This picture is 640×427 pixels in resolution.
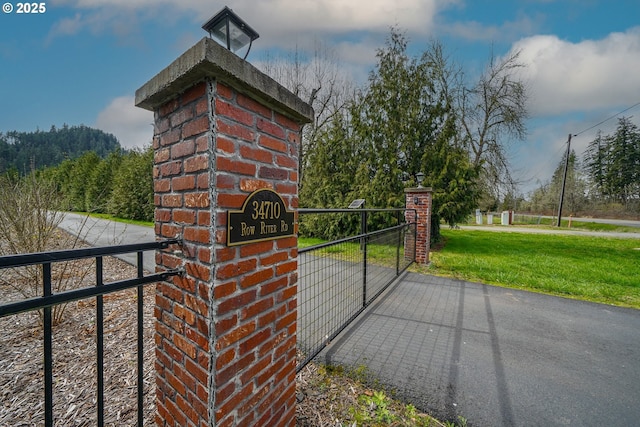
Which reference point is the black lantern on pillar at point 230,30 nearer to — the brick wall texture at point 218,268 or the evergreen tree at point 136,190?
the brick wall texture at point 218,268

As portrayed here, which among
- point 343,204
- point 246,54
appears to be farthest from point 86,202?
point 246,54

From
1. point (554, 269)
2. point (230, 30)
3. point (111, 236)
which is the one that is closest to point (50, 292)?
point (230, 30)

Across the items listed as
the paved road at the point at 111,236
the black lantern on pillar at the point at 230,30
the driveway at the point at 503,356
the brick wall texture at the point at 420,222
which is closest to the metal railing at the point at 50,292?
the black lantern on pillar at the point at 230,30

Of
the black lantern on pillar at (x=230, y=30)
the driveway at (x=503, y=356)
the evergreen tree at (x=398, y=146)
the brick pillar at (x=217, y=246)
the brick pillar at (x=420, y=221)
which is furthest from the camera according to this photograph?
the evergreen tree at (x=398, y=146)

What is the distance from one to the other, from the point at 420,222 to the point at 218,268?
5.97m

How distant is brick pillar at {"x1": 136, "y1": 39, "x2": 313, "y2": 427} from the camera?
3.80 ft

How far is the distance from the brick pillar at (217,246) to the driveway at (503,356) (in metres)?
1.38

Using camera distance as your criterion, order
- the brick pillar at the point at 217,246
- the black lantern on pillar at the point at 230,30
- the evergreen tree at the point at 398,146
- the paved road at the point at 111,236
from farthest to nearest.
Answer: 1. the evergreen tree at the point at 398,146
2. the paved road at the point at 111,236
3. the black lantern on pillar at the point at 230,30
4. the brick pillar at the point at 217,246

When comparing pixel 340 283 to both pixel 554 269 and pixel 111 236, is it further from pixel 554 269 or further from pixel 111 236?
pixel 111 236

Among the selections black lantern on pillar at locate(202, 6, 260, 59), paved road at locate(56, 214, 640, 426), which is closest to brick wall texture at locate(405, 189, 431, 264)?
paved road at locate(56, 214, 640, 426)

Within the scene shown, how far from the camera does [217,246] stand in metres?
1.17

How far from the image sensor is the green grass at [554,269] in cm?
480

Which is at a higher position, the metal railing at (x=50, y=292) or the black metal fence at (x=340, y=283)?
the metal railing at (x=50, y=292)

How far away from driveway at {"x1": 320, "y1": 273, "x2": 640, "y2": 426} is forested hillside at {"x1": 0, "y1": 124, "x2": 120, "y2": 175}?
57.5 m
